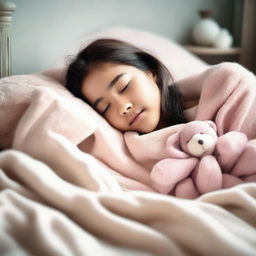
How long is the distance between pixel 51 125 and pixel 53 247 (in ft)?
1.02

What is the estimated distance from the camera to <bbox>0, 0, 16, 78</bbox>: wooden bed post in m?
1.15

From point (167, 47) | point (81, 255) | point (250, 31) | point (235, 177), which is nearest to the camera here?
point (81, 255)

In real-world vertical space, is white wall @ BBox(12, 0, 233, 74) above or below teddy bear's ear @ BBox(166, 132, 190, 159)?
above

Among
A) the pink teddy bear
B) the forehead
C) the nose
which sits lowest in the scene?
the pink teddy bear

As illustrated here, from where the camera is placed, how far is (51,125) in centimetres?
78

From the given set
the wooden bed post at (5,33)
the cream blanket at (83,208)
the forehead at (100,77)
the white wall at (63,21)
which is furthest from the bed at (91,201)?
the white wall at (63,21)

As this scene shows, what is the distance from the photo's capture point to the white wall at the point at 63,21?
5.15 feet

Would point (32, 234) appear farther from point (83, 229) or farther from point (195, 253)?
point (195, 253)

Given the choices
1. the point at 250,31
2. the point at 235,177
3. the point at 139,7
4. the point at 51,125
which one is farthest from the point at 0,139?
the point at 250,31

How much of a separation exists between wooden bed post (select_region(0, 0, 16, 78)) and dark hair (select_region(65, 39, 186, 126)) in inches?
9.7

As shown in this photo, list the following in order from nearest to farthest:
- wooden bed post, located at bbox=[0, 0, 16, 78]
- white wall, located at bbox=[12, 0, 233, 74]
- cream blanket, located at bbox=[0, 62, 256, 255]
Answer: cream blanket, located at bbox=[0, 62, 256, 255] → wooden bed post, located at bbox=[0, 0, 16, 78] → white wall, located at bbox=[12, 0, 233, 74]

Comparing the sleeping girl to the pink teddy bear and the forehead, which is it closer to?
the forehead

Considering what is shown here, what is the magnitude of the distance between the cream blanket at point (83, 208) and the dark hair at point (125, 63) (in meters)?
0.25

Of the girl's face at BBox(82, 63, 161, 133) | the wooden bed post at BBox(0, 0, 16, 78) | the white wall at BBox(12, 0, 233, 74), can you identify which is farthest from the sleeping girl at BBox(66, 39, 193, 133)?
the white wall at BBox(12, 0, 233, 74)
